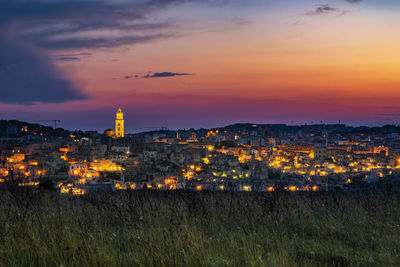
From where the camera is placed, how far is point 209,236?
4152 millimetres

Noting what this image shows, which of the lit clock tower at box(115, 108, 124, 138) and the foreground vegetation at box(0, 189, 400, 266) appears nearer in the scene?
the foreground vegetation at box(0, 189, 400, 266)

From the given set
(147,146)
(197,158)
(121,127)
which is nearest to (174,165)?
(197,158)

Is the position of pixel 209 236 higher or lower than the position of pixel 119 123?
lower

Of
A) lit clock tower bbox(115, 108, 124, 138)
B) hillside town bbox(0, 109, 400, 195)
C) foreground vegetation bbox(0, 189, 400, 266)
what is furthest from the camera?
lit clock tower bbox(115, 108, 124, 138)

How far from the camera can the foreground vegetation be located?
3.12 metres

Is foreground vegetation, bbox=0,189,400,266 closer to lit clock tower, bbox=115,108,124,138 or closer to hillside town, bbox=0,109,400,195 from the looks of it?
hillside town, bbox=0,109,400,195

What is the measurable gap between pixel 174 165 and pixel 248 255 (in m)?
59.1

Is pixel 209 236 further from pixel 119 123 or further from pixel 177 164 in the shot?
pixel 119 123

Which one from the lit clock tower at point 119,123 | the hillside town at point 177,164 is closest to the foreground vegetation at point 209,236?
the hillside town at point 177,164

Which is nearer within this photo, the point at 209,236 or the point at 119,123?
the point at 209,236

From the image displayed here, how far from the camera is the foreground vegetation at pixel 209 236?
3.12 metres

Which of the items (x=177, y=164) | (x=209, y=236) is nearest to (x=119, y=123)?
(x=177, y=164)

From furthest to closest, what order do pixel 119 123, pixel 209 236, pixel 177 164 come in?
pixel 119 123
pixel 177 164
pixel 209 236

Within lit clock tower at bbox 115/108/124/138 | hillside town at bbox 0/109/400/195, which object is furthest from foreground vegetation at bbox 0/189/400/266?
lit clock tower at bbox 115/108/124/138
